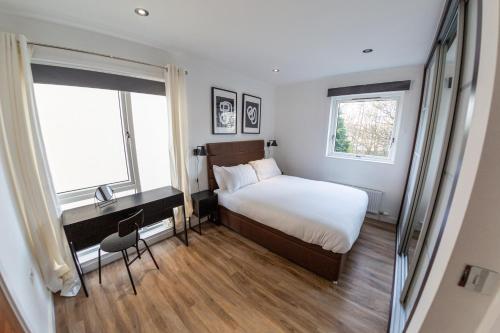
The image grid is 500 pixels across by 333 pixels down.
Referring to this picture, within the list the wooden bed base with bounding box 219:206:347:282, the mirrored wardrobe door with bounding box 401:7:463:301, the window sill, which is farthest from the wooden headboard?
the mirrored wardrobe door with bounding box 401:7:463:301

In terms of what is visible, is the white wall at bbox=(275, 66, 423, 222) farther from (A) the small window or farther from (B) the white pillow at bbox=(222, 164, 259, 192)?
(B) the white pillow at bbox=(222, 164, 259, 192)

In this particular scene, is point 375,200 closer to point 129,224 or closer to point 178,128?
point 178,128

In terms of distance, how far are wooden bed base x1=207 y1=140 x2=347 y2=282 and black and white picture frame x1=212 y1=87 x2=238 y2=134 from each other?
0.25 metres

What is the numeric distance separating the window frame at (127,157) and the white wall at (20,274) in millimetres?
575

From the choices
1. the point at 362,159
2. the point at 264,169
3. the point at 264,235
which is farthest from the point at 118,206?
the point at 362,159

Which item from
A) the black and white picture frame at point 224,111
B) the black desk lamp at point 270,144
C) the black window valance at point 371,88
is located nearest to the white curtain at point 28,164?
the black and white picture frame at point 224,111

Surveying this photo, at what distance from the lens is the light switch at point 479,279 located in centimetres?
63

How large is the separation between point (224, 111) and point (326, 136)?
6.53 feet

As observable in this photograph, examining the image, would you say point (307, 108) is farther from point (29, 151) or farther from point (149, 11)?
point (29, 151)

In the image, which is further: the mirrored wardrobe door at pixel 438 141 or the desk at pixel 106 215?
the desk at pixel 106 215

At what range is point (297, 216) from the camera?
198cm

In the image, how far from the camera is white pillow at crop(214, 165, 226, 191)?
2.80 m

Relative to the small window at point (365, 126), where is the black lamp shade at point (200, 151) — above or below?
below

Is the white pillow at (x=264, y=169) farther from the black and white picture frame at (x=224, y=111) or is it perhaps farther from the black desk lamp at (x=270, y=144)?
the black and white picture frame at (x=224, y=111)
